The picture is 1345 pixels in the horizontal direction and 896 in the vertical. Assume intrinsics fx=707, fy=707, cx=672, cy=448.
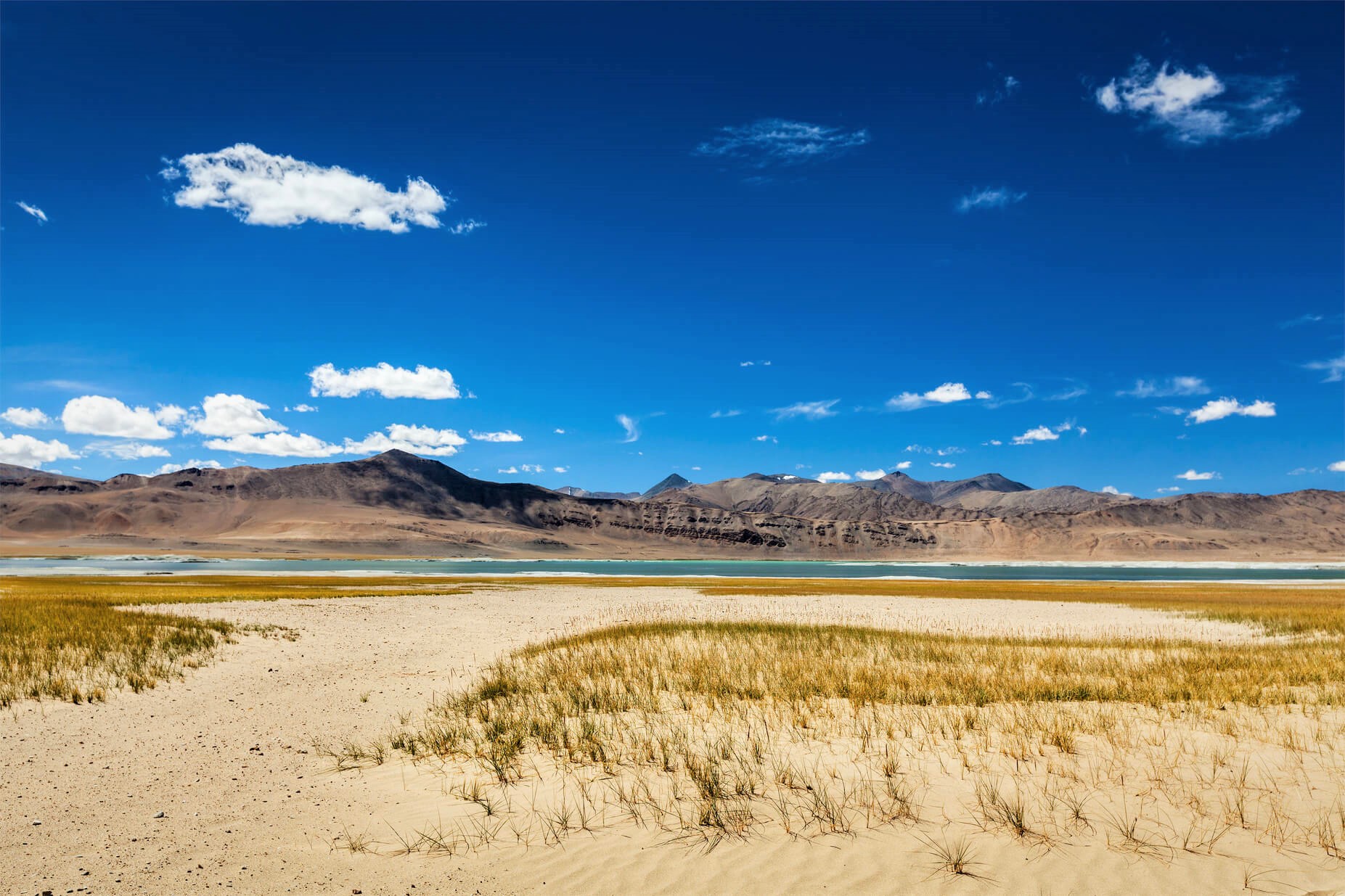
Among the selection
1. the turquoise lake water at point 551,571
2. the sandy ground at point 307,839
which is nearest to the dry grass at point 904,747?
the sandy ground at point 307,839

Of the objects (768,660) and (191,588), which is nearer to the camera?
(768,660)

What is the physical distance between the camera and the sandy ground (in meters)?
6.22

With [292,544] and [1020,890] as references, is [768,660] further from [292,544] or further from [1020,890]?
[292,544]

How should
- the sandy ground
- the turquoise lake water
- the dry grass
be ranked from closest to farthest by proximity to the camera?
the sandy ground → the dry grass → the turquoise lake water

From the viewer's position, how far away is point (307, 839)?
736 cm

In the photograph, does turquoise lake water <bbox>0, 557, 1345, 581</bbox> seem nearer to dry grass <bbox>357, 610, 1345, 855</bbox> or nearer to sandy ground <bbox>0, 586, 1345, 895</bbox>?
dry grass <bbox>357, 610, 1345, 855</bbox>

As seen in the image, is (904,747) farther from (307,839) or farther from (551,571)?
(551,571)

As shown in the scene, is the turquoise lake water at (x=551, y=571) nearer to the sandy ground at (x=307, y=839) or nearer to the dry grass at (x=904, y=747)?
the dry grass at (x=904, y=747)

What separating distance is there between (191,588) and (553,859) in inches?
2064

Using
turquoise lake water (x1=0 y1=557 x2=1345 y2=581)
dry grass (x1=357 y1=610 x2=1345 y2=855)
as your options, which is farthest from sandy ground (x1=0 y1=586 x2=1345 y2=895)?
turquoise lake water (x1=0 y1=557 x2=1345 y2=581)

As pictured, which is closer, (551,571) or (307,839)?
(307,839)

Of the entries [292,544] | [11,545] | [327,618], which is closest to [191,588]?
[327,618]

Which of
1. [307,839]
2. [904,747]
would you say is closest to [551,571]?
[904,747]

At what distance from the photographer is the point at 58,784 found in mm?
8812
